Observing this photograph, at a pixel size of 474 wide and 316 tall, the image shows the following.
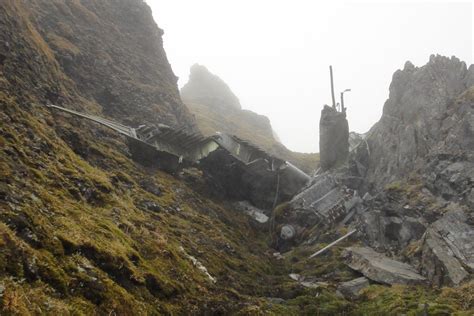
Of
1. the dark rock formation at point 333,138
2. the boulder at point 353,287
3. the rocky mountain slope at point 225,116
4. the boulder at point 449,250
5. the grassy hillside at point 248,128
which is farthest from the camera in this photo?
the rocky mountain slope at point 225,116

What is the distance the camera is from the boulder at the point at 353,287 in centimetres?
1614

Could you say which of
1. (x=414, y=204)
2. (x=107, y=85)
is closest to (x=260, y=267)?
(x=414, y=204)

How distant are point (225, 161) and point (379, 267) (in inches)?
563

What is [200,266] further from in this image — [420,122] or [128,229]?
[420,122]

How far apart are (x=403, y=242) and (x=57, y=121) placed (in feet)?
55.9

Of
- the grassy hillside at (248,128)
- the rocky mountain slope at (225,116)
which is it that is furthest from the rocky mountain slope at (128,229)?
the rocky mountain slope at (225,116)

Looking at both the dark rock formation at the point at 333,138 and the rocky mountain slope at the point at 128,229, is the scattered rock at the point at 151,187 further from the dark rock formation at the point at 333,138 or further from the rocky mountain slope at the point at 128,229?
the dark rock formation at the point at 333,138

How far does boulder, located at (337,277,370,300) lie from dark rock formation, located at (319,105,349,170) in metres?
17.9

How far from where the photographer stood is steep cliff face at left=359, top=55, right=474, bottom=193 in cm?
2389

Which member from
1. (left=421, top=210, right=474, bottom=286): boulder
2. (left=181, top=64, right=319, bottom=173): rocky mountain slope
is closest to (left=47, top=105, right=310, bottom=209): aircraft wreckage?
(left=421, top=210, right=474, bottom=286): boulder

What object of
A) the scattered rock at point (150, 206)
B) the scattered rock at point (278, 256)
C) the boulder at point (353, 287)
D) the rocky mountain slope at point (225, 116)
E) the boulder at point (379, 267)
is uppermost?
the rocky mountain slope at point (225, 116)

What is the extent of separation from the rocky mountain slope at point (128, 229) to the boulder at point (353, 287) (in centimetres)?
11

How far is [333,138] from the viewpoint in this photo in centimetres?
3475

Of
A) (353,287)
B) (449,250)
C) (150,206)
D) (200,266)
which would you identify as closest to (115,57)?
(150,206)
